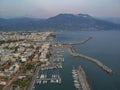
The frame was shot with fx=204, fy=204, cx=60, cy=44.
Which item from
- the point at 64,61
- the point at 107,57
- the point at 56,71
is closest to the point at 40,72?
the point at 56,71

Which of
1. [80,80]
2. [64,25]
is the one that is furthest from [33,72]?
[64,25]

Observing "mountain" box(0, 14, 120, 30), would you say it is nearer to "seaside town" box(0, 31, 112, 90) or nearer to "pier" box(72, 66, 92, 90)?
"seaside town" box(0, 31, 112, 90)

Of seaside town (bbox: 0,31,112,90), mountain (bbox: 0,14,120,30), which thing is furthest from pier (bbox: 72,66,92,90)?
mountain (bbox: 0,14,120,30)

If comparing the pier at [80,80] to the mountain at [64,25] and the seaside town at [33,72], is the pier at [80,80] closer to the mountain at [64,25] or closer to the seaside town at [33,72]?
the seaside town at [33,72]

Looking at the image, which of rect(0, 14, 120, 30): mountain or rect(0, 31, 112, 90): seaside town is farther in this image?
rect(0, 14, 120, 30): mountain

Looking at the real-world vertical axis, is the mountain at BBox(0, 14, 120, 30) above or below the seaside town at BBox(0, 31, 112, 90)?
above

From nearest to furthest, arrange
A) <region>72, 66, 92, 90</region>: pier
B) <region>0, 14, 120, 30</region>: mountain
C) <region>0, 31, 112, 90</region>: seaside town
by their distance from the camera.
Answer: <region>72, 66, 92, 90</region>: pier
<region>0, 31, 112, 90</region>: seaside town
<region>0, 14, 120, 30</region>: mountain

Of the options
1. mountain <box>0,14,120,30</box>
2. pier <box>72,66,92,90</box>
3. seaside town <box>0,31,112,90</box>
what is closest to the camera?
pier <box>72,66,92,90</box>

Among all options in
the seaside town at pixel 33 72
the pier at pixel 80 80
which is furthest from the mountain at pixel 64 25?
the pier at pixel 80 80

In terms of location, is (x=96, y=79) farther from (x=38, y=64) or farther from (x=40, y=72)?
(x=38, y=64)
